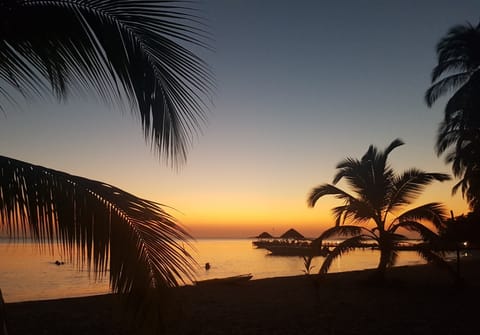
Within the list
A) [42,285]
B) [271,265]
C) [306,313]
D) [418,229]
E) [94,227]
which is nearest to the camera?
[94,227]

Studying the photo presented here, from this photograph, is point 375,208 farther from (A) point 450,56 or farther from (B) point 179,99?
(B) point 179,99

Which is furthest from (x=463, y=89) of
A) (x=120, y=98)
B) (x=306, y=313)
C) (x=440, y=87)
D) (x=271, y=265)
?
(x=271, y=265)

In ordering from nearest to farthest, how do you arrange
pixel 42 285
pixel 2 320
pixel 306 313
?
pixel 2 320
pixel 306 313
pixel 42 285

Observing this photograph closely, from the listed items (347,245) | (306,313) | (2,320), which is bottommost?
(306,313)

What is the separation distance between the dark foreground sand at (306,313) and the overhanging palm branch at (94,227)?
15.6 feet

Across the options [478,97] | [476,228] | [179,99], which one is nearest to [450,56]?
[478,97]

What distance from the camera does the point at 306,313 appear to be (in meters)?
11.8

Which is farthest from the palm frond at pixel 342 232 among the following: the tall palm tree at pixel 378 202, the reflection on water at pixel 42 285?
the reflection on water at pixel 42 285

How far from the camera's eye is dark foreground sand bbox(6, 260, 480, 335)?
32.1 feet

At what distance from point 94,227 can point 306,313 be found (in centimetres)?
986

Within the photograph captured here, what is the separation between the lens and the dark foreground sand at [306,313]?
9.78 meters

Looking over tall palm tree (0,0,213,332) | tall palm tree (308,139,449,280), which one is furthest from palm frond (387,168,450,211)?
tall palm tree (0,0,213,332)

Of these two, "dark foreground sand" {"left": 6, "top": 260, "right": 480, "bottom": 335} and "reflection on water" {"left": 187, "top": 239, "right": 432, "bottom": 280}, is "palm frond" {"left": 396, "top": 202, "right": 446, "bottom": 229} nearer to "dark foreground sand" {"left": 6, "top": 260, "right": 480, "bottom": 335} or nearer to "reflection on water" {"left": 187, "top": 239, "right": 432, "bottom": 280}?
"dark foreground sand" {"left": 6, "top": 260, "right": 480, "bottom": 335}

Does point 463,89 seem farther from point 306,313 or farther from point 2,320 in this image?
point 2,320
